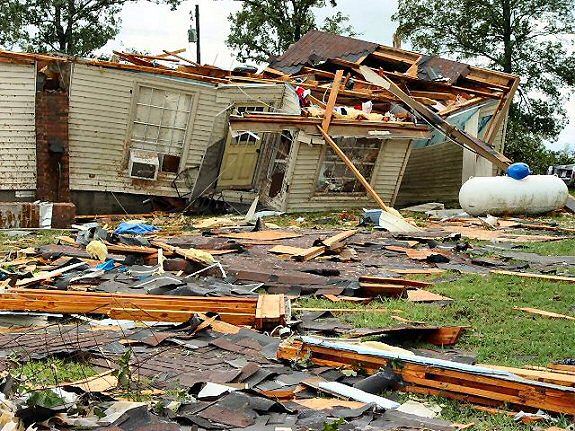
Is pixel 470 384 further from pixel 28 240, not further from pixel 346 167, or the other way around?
pixel 346 167

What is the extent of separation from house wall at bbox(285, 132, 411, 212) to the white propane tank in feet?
7.11

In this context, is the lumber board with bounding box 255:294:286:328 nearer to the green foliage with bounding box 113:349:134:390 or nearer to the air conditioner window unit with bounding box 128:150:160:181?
the green foliage with bounding box 113:349:134:390

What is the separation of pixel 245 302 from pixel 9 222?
891cm

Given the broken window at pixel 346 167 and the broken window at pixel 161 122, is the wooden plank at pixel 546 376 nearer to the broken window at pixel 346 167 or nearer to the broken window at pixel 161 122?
the broken window at pixel 346 167

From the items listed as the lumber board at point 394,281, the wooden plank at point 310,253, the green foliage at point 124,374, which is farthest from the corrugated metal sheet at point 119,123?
the green foliage at point 124,374

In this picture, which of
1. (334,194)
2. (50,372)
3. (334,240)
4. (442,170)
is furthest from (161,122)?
(50,372)

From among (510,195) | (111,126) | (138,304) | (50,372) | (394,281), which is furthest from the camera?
(111,126)

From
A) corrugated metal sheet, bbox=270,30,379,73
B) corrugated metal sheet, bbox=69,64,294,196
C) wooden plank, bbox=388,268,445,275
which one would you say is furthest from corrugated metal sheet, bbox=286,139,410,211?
wooden plank, bbox=388,268,445,275

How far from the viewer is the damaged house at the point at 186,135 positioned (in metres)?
17.9

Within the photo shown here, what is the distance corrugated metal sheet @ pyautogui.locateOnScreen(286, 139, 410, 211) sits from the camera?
60.9ft

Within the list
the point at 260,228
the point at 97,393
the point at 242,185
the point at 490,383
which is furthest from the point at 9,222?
the point at 490,383

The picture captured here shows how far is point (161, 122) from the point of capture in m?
18.6

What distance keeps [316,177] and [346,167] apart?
880mm

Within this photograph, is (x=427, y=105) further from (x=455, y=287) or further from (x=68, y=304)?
(x=68, y=304)
